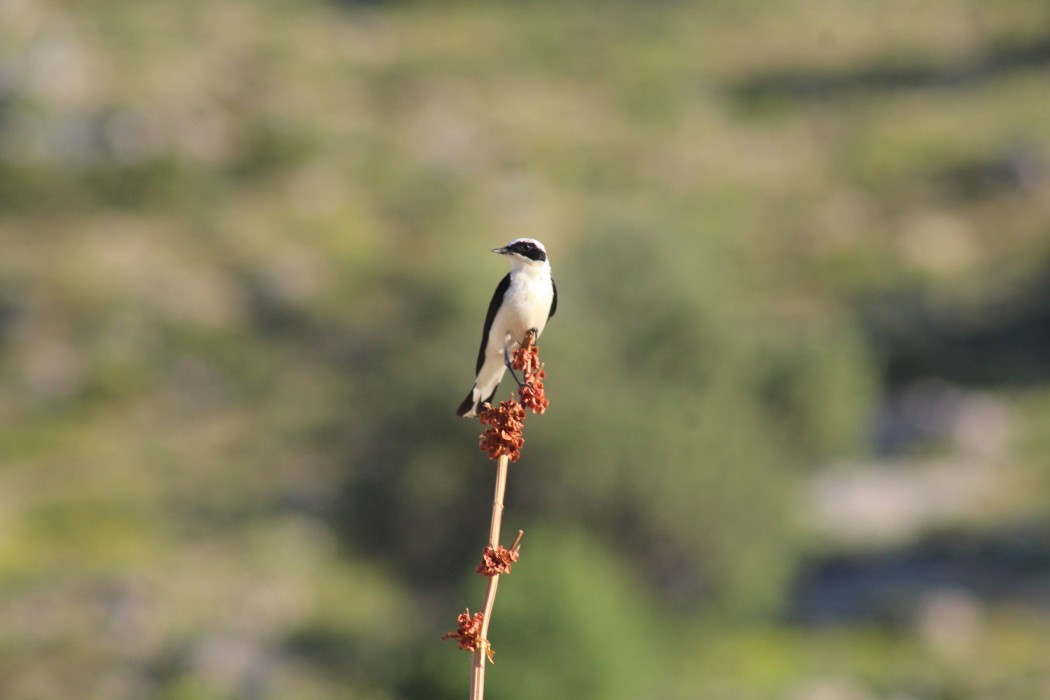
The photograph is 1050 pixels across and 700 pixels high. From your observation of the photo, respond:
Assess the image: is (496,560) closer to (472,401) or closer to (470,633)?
(470,633)

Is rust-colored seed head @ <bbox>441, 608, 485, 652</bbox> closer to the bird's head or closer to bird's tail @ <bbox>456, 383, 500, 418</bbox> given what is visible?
bird's tail @ <bbox>456, 383, 500, 418</bbox>

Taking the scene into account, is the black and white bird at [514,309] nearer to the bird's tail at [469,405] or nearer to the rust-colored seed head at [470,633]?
the bird's tail at [469,405]

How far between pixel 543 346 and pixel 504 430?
1948 inches

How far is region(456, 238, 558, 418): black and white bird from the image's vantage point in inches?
362

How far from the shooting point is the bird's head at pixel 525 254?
9305 millimetres

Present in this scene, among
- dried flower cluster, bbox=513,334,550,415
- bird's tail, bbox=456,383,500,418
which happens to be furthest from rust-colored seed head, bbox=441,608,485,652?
bird's tail, bbox=456,383,500,418

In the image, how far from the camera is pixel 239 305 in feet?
315

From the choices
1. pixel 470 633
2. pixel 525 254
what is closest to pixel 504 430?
pixel 470 633

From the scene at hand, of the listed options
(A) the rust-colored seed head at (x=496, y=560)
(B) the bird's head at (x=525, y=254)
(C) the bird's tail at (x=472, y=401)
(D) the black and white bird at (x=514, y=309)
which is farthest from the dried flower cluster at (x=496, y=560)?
(B) the bird's head at (x=525, y=254)

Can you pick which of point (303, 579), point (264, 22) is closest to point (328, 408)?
point (303, 579)

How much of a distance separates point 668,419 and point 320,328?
40.5 metres

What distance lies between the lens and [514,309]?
9.16m

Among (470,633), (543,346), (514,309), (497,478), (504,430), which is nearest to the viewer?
(497,478)

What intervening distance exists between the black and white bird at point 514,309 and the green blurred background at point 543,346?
2943 centimetres
